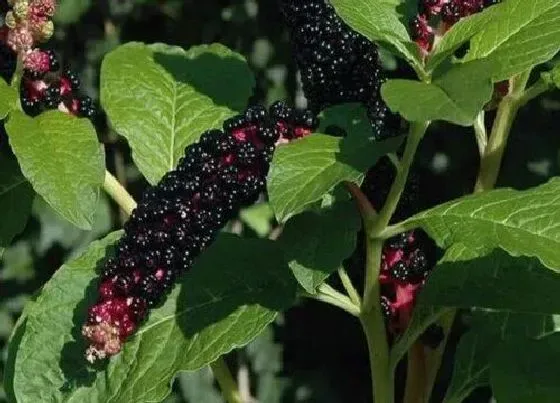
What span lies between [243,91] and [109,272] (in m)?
0.29

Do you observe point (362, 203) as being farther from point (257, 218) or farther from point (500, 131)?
point (257, 218)

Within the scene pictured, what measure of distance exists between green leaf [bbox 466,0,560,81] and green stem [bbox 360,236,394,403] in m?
0.18

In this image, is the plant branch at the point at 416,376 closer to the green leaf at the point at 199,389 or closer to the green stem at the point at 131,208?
the green stem at the point at 131,208

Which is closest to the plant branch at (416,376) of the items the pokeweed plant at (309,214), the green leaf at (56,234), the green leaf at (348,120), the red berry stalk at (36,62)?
the pokeweed plant at (309,214)

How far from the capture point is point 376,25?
1.06 metres

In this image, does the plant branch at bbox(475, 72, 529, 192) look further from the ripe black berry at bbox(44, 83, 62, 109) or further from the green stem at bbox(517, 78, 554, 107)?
the ripe black berry at bbox(44, 83, 62, 109)

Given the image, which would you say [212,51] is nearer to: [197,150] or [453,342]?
[197,150]

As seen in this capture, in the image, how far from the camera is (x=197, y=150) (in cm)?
107

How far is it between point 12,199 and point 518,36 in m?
0.48

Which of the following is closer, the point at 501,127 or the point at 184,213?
the point at 184,213

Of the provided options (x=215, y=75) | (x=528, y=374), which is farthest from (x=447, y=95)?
(x=215, y=75)

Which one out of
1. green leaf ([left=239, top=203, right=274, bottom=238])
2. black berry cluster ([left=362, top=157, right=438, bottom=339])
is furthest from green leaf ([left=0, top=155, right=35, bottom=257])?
green leaf ([left=239, top=203, right=274, bottom=238])

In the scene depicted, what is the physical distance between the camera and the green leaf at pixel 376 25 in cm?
104

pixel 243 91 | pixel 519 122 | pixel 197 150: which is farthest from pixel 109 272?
pixel 519 122
